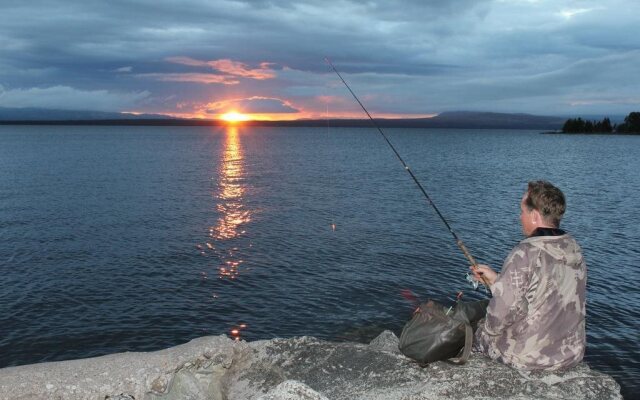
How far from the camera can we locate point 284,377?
8156 millimetres

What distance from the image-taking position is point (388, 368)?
299 inches

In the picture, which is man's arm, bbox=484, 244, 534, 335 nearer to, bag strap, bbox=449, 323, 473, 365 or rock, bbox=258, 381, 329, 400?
bag strap, bbox=449, 323, 473, 365

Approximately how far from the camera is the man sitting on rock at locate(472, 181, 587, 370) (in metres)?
6.07

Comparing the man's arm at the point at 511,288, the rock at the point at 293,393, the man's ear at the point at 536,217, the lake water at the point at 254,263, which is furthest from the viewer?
the lake water at the point at 254,263

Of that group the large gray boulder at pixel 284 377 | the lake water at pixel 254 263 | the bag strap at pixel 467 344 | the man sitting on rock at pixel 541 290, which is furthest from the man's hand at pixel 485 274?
the lake water at pixel 254 263

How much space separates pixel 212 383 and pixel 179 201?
1303 inches

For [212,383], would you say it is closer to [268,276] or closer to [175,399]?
[175,399]

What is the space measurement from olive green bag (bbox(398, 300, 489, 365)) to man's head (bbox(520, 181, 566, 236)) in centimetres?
147

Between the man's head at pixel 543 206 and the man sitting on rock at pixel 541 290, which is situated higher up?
the man's head at pixel 543 206

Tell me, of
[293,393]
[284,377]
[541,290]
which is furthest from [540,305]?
[284,377]

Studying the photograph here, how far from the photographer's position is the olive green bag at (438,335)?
6.70 m

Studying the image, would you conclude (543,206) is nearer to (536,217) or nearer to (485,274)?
(536,217)

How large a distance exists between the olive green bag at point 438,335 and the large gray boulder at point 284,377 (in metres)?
0.33

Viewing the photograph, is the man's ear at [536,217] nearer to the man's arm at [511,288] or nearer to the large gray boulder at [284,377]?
the man's arm at [511,288]
